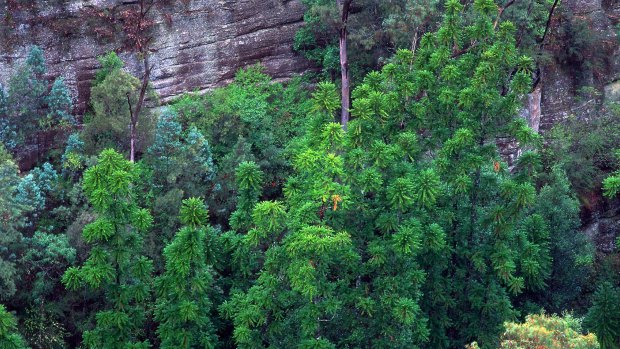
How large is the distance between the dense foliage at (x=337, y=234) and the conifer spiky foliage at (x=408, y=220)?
58mm

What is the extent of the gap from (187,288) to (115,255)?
2.11 metres

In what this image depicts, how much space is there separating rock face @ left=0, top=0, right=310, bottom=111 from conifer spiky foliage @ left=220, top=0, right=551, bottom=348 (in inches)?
457

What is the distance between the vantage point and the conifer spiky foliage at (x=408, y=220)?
890 inches

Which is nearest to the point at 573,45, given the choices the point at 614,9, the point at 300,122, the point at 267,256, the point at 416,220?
the point at 614,9

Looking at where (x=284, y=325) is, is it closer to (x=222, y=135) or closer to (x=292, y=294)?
(x=292, y=294)

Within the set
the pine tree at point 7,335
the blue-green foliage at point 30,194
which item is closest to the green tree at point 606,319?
the pine tree at point 7,335

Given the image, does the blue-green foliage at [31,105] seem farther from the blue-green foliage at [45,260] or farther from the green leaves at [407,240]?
the green leaves at [407,240]

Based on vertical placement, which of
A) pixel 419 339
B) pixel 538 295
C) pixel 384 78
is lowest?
pixel 538 295

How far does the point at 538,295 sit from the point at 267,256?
994cm

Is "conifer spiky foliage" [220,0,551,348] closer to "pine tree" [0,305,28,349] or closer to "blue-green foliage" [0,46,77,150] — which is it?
"pine tree" [0,305,28,349]

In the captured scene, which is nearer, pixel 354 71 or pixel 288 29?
pixel 354 71

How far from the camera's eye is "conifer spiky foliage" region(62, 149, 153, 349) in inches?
898

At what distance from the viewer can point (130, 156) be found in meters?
31.1

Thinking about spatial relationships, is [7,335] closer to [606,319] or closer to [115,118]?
[115,118]
